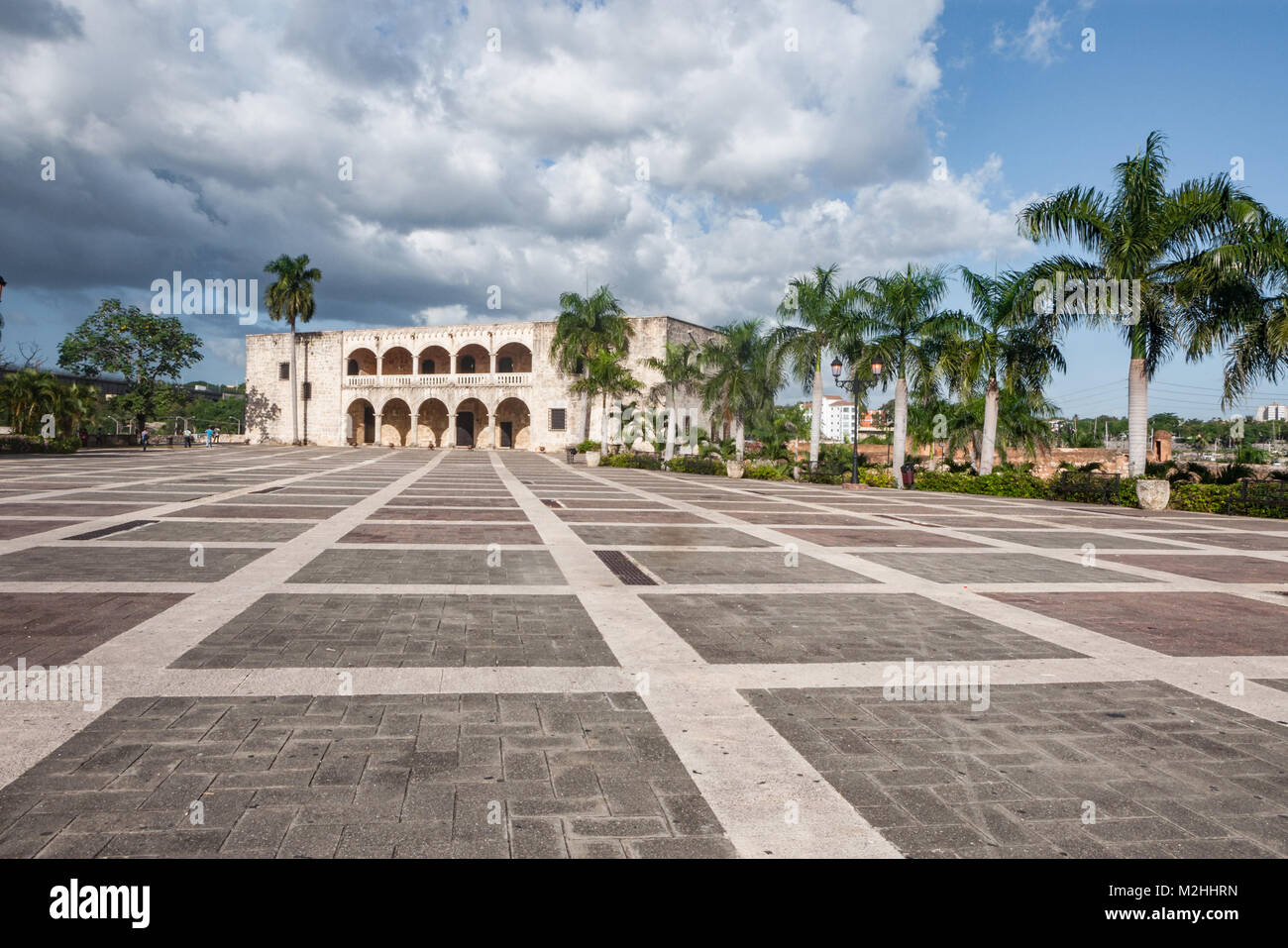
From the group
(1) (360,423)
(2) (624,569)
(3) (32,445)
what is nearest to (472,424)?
(1) (360,423)

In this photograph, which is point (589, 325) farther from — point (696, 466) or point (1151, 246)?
point (1151, 246)

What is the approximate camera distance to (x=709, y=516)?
14.1 metres

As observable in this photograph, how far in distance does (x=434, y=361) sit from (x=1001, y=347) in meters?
44.2

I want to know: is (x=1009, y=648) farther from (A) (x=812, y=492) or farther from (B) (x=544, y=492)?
(A) (x=812, y=492)

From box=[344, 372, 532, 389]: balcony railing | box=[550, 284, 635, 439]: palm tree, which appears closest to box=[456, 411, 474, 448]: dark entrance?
box=[344, 372, 532, 389]: balcony railing

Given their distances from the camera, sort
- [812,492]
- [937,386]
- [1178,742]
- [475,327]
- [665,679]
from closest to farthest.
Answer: [1178,742] < [665,679] < [812,492] < [937,386] < [475,327]

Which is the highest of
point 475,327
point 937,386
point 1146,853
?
point 475,327

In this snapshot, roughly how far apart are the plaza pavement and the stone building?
39424 millimetres

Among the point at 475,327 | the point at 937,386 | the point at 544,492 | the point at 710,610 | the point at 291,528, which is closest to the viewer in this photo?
the point at 710,610

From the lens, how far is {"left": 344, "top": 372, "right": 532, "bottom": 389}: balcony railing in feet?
169

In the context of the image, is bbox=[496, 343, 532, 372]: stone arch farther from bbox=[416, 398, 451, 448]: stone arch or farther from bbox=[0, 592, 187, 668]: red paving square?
bbox=[0, 592, 187, 668]: red paving square

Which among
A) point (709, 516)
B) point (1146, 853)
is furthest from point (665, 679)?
point (709, 516)

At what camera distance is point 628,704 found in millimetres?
4082

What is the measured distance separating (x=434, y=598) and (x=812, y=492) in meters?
16.7
